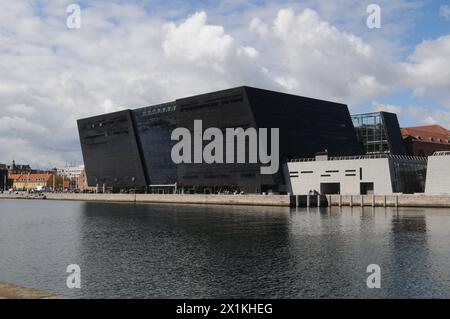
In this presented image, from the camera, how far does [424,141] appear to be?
521ft

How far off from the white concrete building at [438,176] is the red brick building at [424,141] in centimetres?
5662

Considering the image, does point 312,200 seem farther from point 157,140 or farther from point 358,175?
point 157,140

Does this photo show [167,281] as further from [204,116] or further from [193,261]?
[204,116]

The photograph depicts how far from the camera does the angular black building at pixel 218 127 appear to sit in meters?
124

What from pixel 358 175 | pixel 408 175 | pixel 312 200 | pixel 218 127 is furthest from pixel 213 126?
pixel 408 175

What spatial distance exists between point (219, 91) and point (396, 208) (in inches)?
2198

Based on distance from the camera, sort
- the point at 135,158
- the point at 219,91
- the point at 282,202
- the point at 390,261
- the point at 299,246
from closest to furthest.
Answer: the point at 390,261 < the point at 299,246 < the point at 282,202 < the point at 219,91 < the point at 135,158

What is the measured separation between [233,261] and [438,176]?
78.5 meters

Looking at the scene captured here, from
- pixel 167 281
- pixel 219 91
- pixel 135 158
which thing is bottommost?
pixel 167 281

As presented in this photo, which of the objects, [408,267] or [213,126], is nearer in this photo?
[408,267]

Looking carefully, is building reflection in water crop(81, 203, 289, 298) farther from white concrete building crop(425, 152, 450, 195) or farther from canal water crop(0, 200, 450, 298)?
white concrete building crop(425, 152, 450, 195)

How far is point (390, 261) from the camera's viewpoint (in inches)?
1320

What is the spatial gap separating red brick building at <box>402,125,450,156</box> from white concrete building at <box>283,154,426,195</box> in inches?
1443
